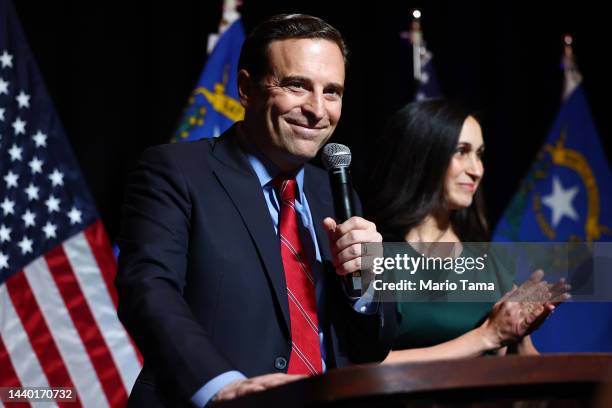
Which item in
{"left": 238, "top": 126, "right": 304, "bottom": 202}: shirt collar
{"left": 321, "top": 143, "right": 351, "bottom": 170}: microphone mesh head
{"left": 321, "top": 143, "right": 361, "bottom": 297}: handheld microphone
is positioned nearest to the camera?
{"left": 321, "top": 143, "right": 361, "bottom": 297}: handheld microphone

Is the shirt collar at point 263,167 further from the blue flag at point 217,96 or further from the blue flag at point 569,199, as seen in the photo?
the blue flag at point 569,199

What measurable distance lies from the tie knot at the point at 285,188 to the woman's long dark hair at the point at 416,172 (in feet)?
3.18

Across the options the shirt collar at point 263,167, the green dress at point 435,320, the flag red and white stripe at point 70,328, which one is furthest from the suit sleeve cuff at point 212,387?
the flag red and white stripe at point 70,328

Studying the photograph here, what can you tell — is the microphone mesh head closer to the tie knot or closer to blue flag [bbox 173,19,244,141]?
the tie knot

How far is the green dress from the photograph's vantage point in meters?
2.78

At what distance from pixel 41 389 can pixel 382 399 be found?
6.30 feet

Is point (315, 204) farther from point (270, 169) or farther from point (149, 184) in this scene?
point (149, 184)

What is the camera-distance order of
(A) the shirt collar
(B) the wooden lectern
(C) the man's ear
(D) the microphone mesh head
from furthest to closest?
(C) the man's ear < (A) the shirt collar < (D) the microphone mesh head < (B) the wooden lectern

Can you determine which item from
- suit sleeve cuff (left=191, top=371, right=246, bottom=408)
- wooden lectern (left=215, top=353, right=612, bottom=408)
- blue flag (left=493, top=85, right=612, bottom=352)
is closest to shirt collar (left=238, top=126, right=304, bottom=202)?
suit sleeve cuff (left=191, top=371, right=246, bottom=408)

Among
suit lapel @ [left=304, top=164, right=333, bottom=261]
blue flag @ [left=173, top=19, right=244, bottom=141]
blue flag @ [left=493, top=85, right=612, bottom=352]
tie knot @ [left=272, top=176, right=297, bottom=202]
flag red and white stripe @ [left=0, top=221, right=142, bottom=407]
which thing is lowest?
blue flag @ [left=493, top=85, right=612, bottom=352]

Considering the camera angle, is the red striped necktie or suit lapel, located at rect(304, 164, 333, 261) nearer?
the red striped necktie

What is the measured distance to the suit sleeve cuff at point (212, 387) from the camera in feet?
4.54

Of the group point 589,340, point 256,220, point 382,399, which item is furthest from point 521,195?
point 382,399

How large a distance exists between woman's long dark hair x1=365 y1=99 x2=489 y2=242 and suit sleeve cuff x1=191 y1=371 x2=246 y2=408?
1.55 metres
